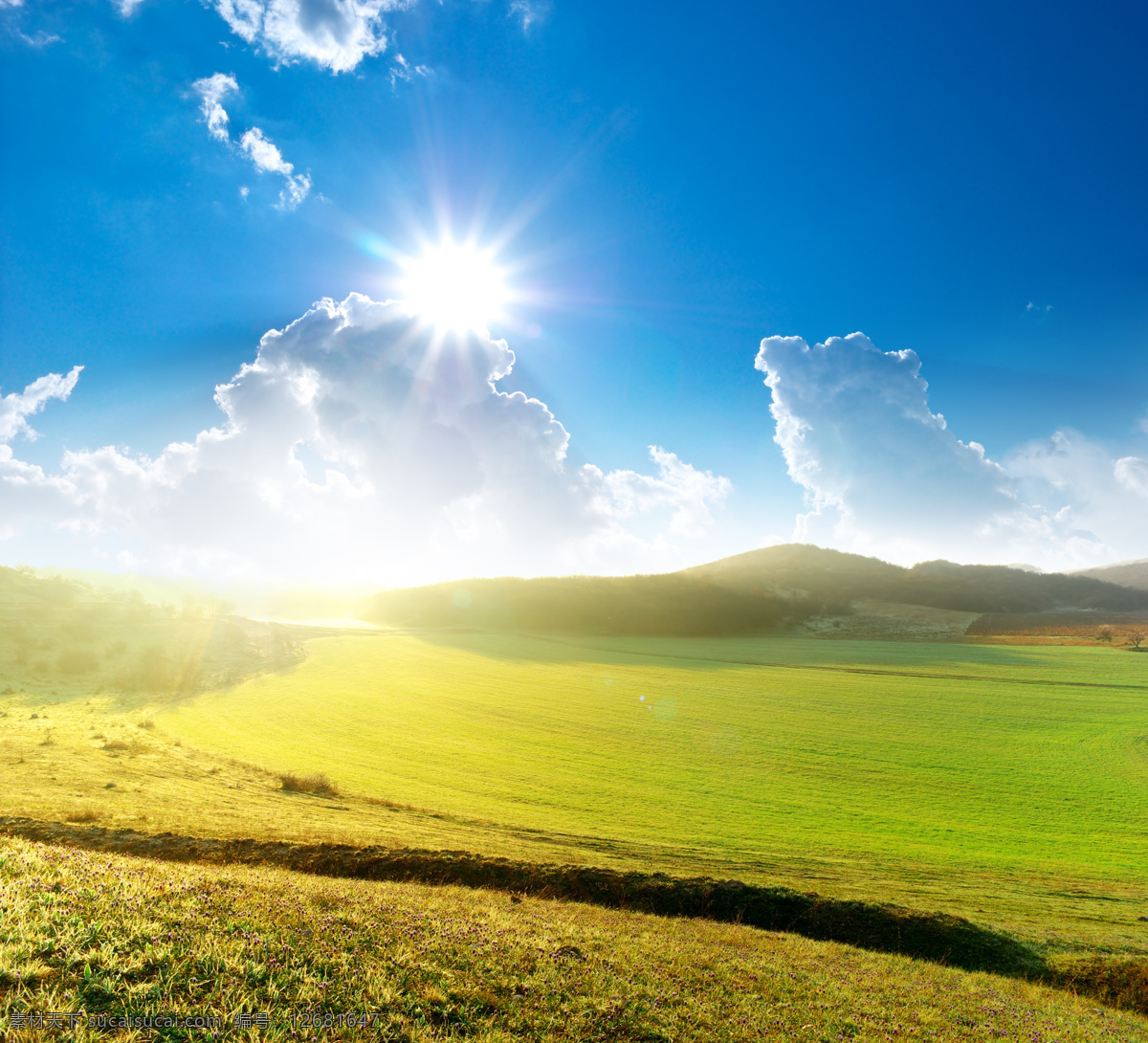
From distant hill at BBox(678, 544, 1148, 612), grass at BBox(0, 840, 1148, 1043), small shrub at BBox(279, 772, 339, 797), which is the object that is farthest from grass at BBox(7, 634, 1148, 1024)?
distant hill at BBox(678, 544, 1148, 612)

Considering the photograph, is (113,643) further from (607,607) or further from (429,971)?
(607,607)

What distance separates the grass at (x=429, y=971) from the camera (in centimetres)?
516

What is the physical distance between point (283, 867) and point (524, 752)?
23.9m

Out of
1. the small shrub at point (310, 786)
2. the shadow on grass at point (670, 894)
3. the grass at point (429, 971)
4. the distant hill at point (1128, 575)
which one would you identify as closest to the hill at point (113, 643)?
the small shrub at point (310, 786)

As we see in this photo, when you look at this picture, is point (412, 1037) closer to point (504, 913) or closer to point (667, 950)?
point (504, 913)

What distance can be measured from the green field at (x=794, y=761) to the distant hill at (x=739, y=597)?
154 feet

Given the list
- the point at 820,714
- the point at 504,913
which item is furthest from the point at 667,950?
the point at 820,714

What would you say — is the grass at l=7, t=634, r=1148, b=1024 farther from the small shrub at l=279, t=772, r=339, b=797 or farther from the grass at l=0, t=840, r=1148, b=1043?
the grass at l=0, t=840, r=1148, b=1043

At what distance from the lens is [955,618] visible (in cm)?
9906

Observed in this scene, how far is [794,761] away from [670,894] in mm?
23084

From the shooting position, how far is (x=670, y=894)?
45.6 ft

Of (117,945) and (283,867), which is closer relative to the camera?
(117,945)

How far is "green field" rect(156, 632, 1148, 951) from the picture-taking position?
60.7 feet

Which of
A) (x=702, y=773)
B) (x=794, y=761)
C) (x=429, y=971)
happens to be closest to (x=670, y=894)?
(x=429, y=971)
